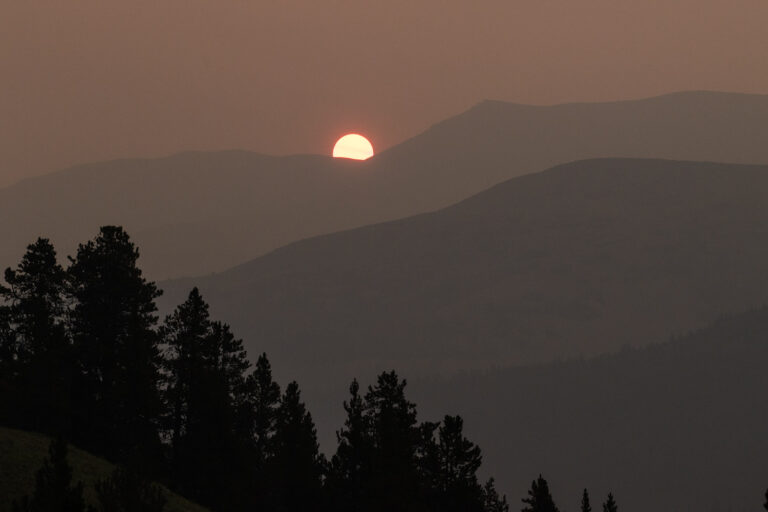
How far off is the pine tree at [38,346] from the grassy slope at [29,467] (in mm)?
2924

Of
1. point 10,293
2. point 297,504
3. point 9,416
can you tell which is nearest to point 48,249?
point 10,293

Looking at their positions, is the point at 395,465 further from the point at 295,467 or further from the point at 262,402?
the point at 262,402

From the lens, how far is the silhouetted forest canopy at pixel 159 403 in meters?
62.4

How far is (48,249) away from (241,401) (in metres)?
14.7

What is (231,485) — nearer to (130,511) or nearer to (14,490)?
(14,490)

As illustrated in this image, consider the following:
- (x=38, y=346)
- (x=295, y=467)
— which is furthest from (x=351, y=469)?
(x=38, y=346)

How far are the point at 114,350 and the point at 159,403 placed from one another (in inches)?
159

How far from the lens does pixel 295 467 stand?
222 ft

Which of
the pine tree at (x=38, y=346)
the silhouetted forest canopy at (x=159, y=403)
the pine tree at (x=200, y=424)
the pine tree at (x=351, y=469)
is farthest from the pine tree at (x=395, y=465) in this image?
the pine tree at (x=38, y=346)

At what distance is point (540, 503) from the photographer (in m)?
62.7

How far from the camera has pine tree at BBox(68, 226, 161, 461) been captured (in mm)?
64062

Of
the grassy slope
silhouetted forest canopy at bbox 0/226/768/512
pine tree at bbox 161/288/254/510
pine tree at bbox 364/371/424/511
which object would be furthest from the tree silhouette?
the grassy slope

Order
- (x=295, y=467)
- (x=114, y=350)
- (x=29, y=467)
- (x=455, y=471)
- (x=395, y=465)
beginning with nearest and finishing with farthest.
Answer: (x=29, y=467)
(x=395, y=465)
(x=455, y=471)
(x=114, y=350)
(x=295, y=467)

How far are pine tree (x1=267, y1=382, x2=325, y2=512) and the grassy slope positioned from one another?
26.3 feet
